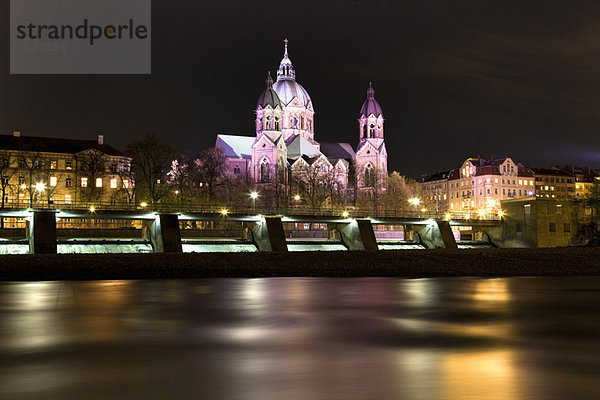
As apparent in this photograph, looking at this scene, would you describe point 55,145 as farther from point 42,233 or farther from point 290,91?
point 290,91

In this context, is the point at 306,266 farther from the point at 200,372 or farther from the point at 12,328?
the point at 200,372

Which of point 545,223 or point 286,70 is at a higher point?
point 286,70

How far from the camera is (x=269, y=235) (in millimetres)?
61219

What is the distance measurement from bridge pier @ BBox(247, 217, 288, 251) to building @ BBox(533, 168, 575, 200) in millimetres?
146977

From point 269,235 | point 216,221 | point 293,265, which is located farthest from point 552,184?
point 293,265

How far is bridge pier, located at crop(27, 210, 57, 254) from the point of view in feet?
164

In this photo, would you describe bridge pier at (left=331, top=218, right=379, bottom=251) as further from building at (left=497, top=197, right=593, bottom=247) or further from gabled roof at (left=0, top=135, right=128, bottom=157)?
gabled roof at (left=0, top=135, right=128, bottom=157)

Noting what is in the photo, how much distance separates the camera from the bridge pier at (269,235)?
60781 mm

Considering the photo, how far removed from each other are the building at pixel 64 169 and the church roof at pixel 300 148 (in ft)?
165

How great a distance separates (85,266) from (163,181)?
6032cm

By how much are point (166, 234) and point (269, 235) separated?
10157 mm

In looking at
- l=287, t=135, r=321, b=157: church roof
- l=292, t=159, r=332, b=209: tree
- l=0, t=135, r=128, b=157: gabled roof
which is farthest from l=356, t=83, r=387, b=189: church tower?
l=0, t=135, r=128, b=157: gabled roof

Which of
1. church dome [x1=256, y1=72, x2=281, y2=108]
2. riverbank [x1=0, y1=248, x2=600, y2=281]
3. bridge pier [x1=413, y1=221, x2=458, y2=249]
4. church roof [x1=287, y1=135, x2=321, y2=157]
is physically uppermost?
church dome [x1=256, y1=72, x2=281, y2=108]

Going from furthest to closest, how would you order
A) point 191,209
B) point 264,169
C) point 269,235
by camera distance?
point 264,169
point 191,209
point 269,235
